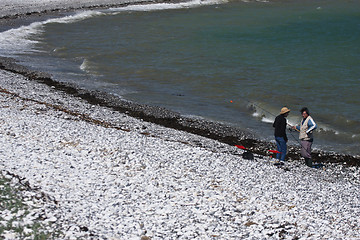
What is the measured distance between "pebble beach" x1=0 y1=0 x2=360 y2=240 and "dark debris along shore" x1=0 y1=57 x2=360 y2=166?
45.8 inches

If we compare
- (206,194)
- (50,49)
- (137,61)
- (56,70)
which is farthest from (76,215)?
(50,49)

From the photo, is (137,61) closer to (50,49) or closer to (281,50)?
(50,49)

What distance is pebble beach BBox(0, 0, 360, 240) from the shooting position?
37.8ft

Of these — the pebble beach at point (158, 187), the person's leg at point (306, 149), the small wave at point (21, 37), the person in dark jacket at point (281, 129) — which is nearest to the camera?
the pebble beach at point (158, 187)

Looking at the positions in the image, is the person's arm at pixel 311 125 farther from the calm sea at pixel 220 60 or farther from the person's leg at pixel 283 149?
the calm sea at pixel 220 60

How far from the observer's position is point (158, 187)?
13.9m

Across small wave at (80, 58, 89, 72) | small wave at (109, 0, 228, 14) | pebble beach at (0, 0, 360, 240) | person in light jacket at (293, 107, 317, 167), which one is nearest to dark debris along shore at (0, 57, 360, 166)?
pebble beach at (0, 0, 360, 240)

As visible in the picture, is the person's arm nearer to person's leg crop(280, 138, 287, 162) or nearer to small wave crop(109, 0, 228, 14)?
person's leg crop(280, 138, 287, 162)

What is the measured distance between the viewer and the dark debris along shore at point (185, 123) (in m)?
20.1

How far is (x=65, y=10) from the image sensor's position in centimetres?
6706

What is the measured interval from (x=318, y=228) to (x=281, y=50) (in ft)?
112

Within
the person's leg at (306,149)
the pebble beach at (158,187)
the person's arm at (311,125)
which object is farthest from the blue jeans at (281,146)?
the person's arm at (311,125)

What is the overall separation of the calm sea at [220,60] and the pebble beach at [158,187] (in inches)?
270

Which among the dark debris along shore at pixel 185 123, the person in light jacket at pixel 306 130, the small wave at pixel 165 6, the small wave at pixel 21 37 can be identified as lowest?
the dark debris along shore at pixel 185 123
